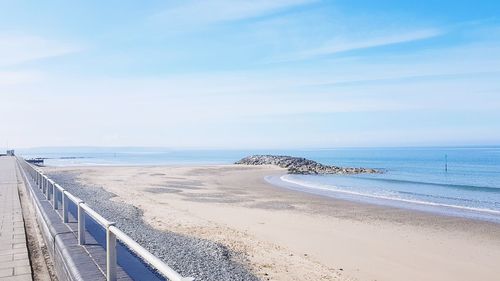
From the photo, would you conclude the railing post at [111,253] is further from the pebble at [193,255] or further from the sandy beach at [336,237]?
the sandy beach at [336,237]

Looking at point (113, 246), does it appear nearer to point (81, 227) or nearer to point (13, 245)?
point (81, 227)

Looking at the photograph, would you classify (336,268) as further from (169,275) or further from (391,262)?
(169,275)

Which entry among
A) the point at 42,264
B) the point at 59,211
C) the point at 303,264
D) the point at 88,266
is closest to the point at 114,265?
the point at 88,266

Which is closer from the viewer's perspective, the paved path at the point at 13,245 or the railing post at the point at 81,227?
the railing post at the point at 81,227

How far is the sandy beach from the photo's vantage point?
924 cm

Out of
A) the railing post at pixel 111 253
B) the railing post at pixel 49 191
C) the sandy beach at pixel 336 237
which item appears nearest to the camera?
the railing post at pixel 111 253

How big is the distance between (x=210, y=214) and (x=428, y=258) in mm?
8306

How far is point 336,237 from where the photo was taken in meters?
12.7

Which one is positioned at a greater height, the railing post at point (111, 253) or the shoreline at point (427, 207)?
the railing post at point (111, 253)

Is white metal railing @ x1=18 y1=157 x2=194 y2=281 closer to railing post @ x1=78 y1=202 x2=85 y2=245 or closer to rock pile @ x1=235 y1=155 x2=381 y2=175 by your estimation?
railing post @ x1=78 y1=202 x2=85 y2=245

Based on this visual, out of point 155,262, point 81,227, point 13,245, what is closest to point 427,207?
point 13,245

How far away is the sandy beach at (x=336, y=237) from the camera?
30.3 ft

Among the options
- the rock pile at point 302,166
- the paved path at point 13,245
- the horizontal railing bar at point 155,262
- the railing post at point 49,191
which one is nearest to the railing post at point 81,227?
the paved path at point 13,245

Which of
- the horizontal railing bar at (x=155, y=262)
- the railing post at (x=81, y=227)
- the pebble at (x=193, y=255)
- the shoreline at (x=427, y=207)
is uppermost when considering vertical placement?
the horizontal railing bar at (x=155, y=262)
